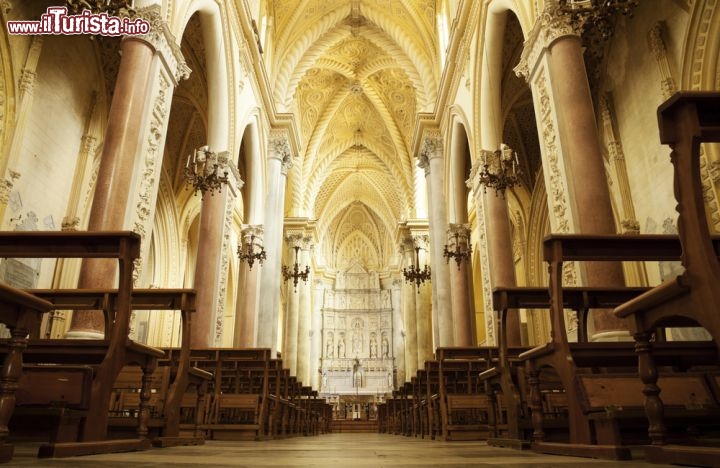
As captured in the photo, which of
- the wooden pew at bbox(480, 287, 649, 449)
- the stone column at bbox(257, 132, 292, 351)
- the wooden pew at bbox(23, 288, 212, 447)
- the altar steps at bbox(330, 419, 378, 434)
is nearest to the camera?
the wooden pew at bbox(480, 287, 649, 449)

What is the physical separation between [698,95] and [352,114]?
69.9ft

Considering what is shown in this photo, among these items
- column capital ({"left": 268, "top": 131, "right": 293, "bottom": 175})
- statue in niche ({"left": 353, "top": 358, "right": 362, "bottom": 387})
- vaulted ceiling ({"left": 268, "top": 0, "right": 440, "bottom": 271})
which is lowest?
statue in niche ({"left": 353, "top": 358, "right": 362, "bottom": 387})

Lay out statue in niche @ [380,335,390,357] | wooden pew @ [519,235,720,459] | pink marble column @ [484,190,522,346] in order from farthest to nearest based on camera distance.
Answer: statue in niche @ [380,335,390,357] < pink marble column @ [484,190,522,346] < wooden pew @ [519,235,720,459]

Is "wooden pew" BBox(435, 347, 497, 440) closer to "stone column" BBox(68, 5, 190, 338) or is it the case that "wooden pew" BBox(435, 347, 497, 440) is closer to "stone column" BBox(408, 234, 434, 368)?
"stone column" BBox(68, 5, 190, 338)

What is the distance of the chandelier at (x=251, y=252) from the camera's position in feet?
42.0

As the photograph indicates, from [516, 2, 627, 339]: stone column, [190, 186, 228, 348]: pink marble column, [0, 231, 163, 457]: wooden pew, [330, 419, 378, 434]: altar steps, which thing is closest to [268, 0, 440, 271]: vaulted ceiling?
[190, 186, 228, 348]: pink marble column

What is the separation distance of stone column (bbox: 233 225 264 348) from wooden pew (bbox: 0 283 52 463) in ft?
33.6

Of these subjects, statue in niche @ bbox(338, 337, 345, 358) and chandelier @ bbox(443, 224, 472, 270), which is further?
statue in niche @ bbox(338, 337, 345, 358)

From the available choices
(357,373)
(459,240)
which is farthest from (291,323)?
(459,240)

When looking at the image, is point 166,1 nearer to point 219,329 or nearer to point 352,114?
point 219,329

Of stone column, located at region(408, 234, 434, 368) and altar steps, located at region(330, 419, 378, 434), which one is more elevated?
stone column, located at region(408, 234, 434, 368)

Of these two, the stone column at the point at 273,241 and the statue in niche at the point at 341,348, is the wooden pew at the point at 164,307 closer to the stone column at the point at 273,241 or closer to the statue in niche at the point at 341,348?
the stone column at the point at 273,241

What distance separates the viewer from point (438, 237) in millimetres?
14211

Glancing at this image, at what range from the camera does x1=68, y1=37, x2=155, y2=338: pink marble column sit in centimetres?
562
